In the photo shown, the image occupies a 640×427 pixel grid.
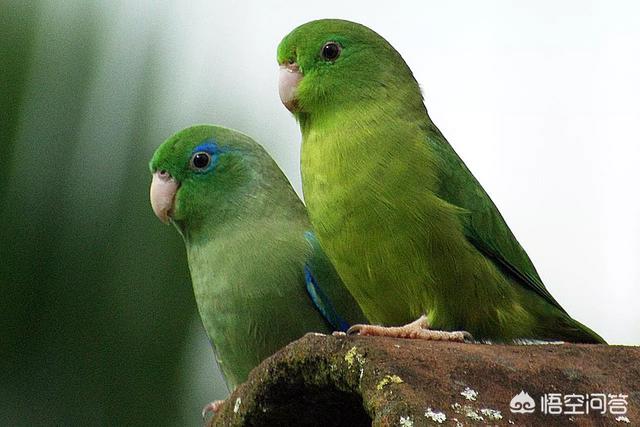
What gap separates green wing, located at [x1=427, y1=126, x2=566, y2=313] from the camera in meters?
4.02

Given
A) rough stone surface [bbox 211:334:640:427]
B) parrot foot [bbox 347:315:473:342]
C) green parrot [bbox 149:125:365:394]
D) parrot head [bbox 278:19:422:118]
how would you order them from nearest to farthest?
rough stone surface [bbox 211:334:640:427] < parrot foot [bbox 347:315:473:342] < parrot head [bbox 278:19:422:118] < green parrot [bbox 149:125:365:394]

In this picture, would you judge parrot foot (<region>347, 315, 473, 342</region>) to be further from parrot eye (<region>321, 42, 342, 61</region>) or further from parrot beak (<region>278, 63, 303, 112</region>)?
parrot eye (<region>321, 42, 342, 61</region>)

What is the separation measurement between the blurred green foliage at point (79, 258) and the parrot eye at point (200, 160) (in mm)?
1005

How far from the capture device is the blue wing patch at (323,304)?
4473mm

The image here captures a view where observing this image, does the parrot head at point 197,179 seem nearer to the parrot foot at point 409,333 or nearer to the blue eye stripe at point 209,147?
the blue eye stripe at point 209,147

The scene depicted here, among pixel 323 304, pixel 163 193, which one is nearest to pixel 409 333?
pixel 323 304

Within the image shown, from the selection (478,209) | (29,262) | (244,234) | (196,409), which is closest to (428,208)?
(478,209)

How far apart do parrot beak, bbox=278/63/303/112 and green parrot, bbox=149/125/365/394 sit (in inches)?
23.7

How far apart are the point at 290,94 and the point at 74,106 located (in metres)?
2.13

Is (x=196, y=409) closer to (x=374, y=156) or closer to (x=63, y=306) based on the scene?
(x=63, y=306)

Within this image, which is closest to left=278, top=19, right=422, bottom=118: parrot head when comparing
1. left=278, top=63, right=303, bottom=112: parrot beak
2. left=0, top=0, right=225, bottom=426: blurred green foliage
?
left=278, top=63, right=303, bottom=112: parrot beak

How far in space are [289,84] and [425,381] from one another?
1.81 metres

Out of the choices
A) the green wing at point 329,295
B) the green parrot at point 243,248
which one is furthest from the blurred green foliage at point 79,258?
the green wing at point 329,295

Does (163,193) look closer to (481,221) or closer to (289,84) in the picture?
(289,84)
